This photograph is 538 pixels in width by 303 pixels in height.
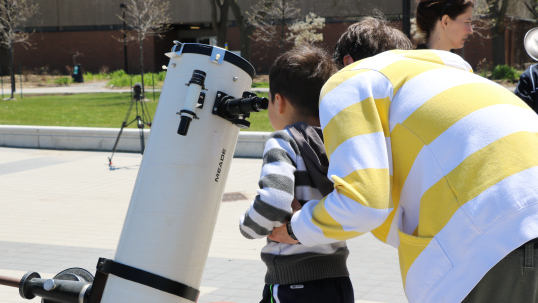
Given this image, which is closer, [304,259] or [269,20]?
[304,259]

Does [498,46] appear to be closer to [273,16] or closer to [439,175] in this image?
[273,16]

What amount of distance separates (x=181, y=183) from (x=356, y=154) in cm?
90

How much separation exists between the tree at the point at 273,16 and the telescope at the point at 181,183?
2834cm

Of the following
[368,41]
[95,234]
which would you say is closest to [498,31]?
[95,234]

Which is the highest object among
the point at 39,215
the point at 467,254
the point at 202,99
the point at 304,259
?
the point at 202,99

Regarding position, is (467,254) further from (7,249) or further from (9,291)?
(7,249)

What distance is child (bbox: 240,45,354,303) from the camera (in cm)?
189

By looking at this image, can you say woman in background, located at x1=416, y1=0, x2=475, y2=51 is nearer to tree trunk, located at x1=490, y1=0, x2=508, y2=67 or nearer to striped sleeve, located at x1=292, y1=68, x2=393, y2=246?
striped sleeve, located at x1=292, y1=68, x2=393, y2=246

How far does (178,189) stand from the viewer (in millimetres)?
2180

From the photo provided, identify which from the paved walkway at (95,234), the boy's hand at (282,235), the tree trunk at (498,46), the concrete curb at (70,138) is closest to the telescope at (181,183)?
the boy's hand at (282,235)

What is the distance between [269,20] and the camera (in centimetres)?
3512

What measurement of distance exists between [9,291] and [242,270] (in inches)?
75.7

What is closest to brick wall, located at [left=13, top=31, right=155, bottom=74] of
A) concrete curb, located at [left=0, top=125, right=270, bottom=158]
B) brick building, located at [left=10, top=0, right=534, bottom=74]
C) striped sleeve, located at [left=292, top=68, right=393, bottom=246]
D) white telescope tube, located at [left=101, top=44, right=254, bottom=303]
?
brick building, located at [left=10, top=0, right=534, bottom=74]

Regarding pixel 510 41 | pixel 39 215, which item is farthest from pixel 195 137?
pixel 510 41
